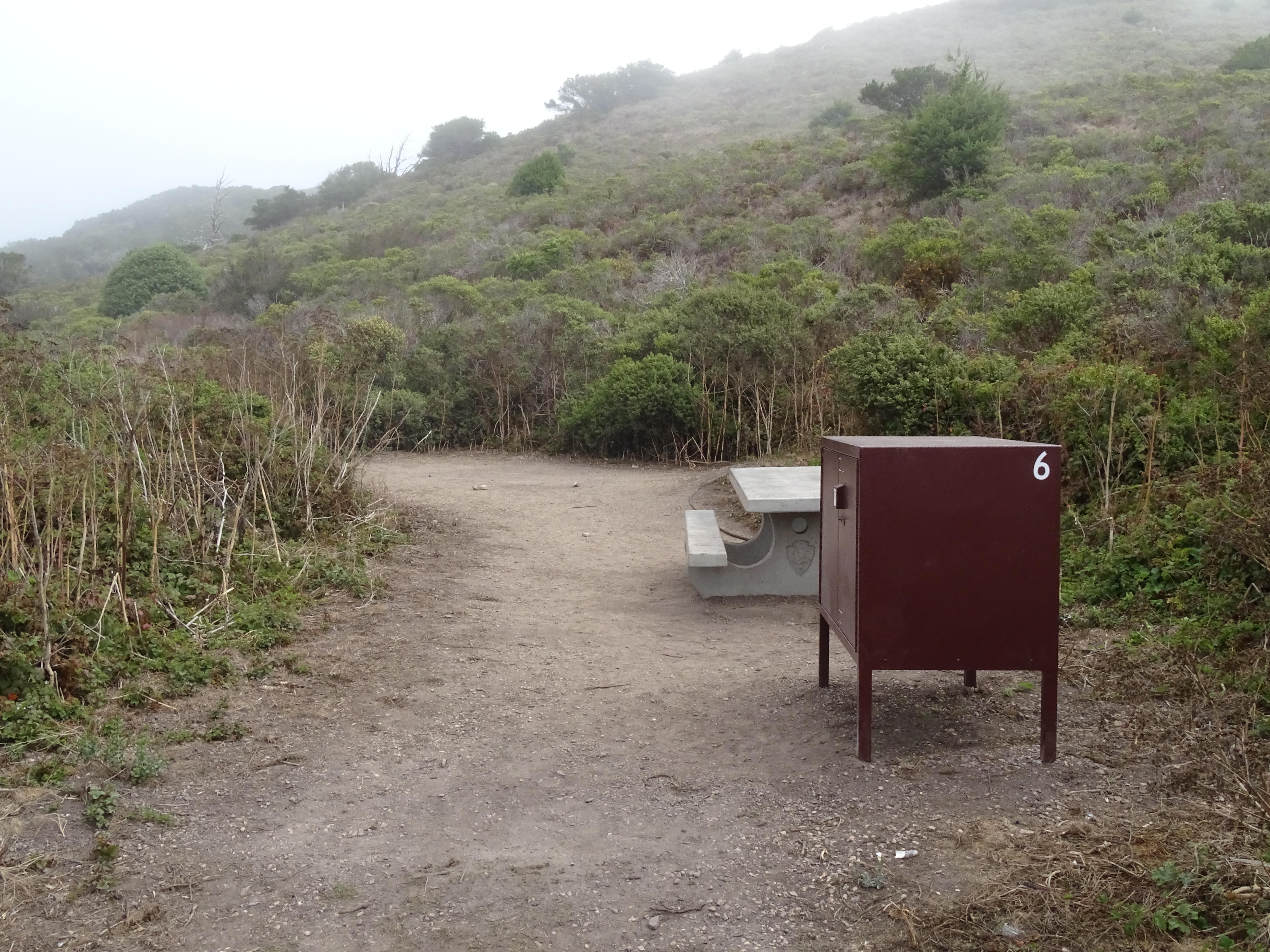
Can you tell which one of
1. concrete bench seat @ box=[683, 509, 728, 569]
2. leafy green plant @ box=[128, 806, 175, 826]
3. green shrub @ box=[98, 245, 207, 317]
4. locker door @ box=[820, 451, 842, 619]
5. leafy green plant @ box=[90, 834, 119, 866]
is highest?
green shrub @ box=[98, 245, 207, 317]

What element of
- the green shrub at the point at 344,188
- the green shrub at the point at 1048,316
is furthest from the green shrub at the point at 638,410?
the green shrub at the point at 344,188

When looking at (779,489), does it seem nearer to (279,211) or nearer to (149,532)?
(149,532)

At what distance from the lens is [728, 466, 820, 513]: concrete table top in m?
6.25

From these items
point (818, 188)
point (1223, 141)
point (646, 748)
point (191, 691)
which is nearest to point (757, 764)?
point (646, 748)

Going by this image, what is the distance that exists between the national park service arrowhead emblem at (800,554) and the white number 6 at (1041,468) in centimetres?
312

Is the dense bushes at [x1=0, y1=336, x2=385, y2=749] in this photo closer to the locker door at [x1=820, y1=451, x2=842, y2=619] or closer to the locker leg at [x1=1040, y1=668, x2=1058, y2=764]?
the locker door at [x1=820, y1=451, x2=842, y2=619]

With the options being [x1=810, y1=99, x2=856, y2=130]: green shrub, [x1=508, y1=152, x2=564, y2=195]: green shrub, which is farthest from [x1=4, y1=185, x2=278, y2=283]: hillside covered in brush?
[x1=810, y1=99, x2=856, y2=130]: green shrub

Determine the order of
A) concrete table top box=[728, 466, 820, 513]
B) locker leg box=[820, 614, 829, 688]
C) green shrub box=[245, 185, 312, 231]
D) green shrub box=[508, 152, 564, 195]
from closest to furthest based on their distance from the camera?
locker leg box=[820, 614, 829, 688] < concrete table top box=[728, 466, 820, 513] < green shrub box=[508, 152, 564, 195] < green shrub box=[245, 185, 312, 231]

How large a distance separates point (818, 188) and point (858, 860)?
26.9 m

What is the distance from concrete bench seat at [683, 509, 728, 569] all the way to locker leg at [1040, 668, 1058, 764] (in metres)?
2.79

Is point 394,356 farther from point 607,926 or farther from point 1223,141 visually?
point 1223,141

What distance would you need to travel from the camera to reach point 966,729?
4.07 metres

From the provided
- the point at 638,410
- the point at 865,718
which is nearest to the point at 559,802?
the point at 865,718

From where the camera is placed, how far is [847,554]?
3.83 metres
